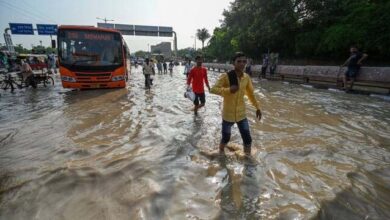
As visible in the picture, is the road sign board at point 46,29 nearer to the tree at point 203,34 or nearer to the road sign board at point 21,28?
the road sign board at point 21,28

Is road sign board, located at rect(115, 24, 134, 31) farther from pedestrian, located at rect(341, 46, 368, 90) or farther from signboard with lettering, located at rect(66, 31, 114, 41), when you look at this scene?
pedestrian, located at rect(341, 46, 368, 90)

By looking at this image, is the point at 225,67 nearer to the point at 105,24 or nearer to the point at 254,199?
the point at 254,199

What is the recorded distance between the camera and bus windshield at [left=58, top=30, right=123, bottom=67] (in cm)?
1187

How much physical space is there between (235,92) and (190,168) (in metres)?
1.42

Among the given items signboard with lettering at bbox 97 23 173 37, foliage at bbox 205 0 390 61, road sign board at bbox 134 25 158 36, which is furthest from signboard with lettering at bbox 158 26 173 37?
foliage at bbox 205 0 390 61

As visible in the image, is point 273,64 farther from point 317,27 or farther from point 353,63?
point 353,63

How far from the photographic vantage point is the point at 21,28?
34812mm

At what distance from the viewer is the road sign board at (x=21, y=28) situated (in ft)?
113

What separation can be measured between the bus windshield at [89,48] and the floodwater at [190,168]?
5.15 meters

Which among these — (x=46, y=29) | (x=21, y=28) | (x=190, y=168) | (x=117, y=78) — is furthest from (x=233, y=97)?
(x=21, y=28)

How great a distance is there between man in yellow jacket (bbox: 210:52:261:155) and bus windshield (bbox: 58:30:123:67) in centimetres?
971

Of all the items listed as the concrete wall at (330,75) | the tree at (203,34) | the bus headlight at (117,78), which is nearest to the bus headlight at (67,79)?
the bus headlight at (117,78)

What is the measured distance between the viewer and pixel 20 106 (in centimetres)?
953

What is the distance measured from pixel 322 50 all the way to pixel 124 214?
2258 cm
